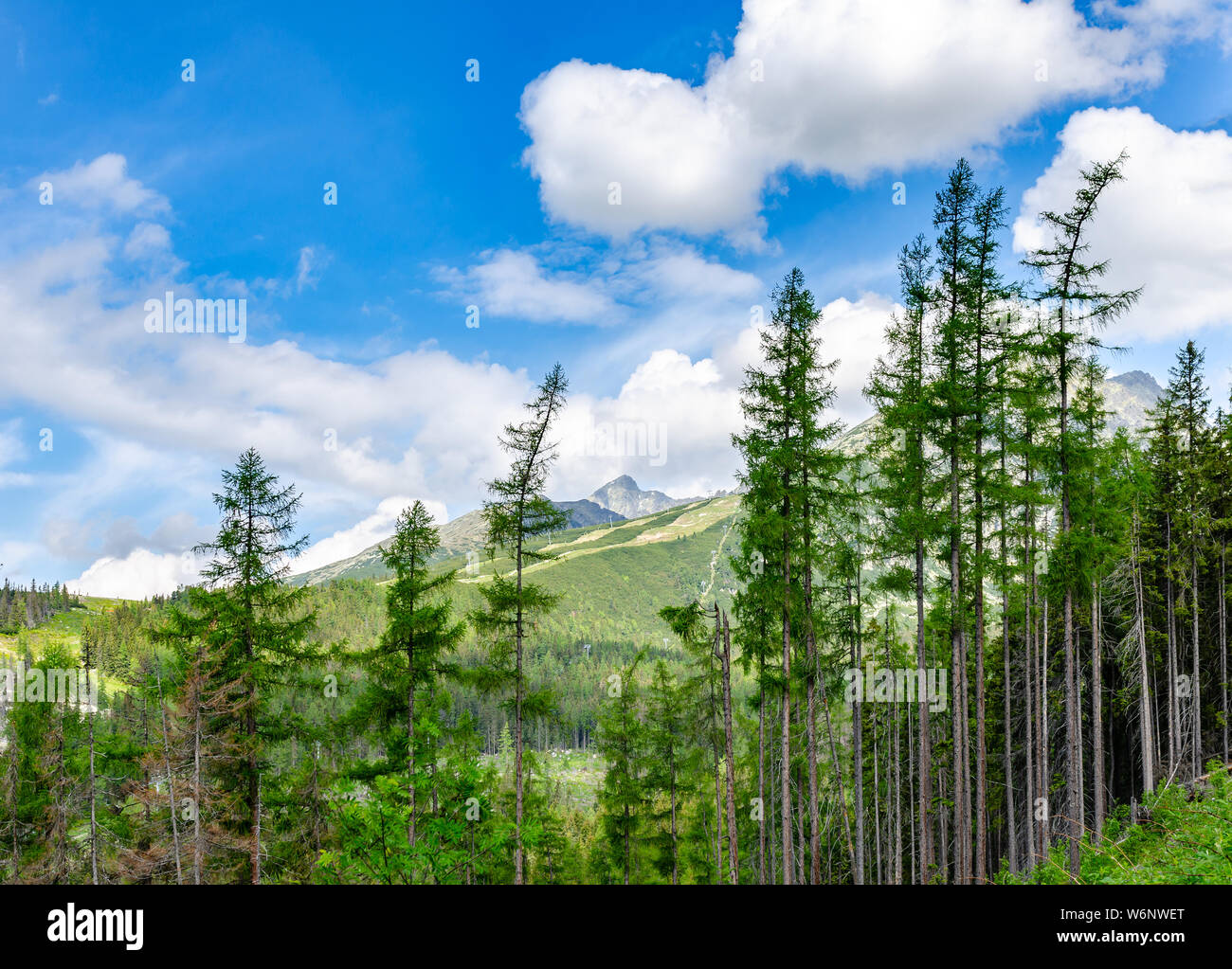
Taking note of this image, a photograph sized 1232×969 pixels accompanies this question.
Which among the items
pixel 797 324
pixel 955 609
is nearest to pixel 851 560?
pixel 955 609

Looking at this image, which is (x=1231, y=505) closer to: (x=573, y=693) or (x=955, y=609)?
(x=955, y=609)

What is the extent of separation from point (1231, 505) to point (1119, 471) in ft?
27.6

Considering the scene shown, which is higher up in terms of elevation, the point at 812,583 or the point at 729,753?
the point at 812,583

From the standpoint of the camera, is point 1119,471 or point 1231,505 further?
point 1231,505

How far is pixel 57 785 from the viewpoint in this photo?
25.6 m
